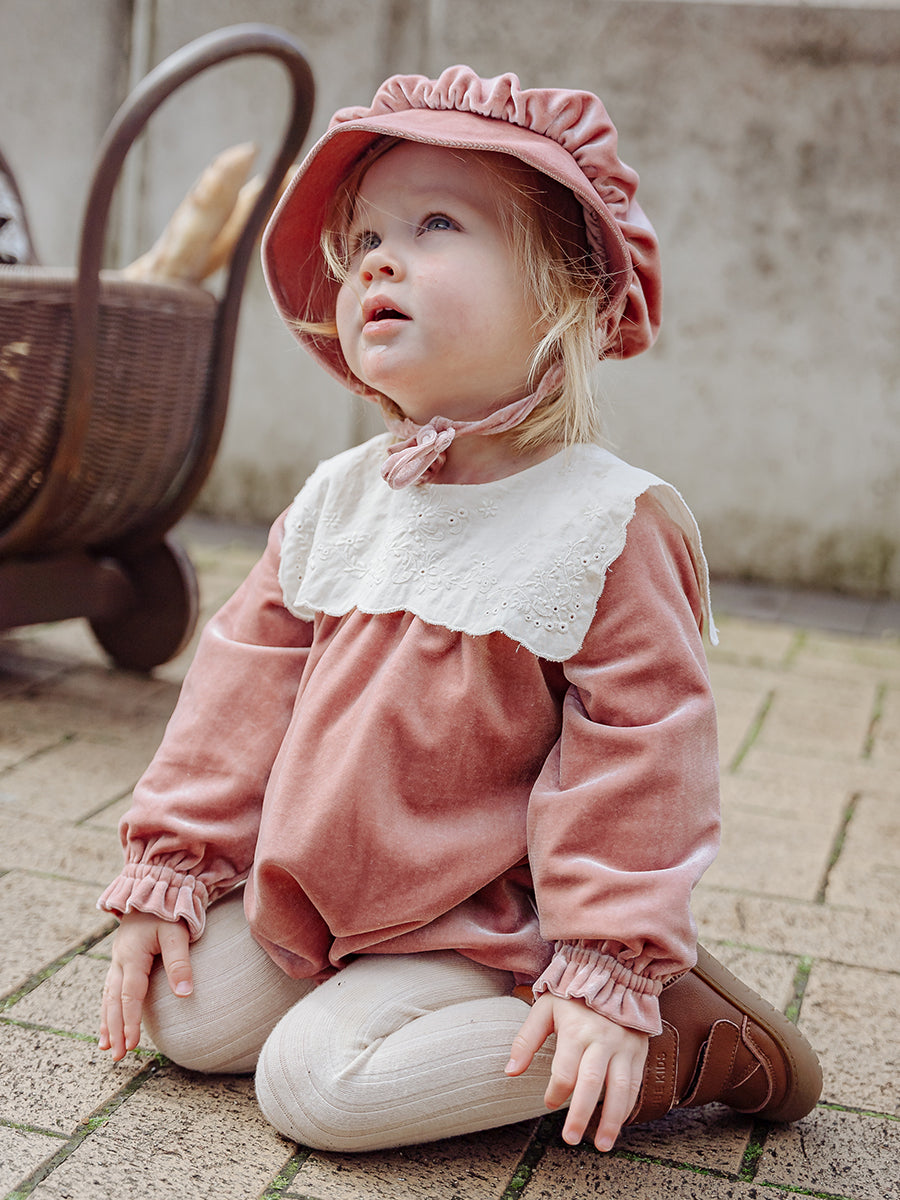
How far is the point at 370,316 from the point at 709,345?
2631 mm

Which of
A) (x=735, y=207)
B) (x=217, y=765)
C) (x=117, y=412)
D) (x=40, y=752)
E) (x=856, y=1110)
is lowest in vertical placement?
(x=40, y=752)

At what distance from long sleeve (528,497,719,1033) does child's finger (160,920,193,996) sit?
0.36 meters

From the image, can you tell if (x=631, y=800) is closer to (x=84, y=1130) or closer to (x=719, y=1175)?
(x=719, y=1175)

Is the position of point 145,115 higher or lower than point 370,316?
higher

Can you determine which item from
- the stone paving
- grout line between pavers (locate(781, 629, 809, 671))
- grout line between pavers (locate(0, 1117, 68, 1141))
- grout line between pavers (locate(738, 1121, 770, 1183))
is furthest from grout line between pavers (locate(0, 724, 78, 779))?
grout line between pavers (locate(781, 629, 809, 671))

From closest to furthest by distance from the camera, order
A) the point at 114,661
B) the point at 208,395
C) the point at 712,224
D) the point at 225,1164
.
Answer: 1. the point at 225,1164
2. the point at 208,395
3. the point at 114,661
4. the point at 712,224

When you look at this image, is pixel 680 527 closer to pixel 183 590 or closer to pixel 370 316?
pixel 370 316

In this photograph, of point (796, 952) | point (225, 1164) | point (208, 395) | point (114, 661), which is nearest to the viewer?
point (225, 1164)

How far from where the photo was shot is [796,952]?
5.38ft

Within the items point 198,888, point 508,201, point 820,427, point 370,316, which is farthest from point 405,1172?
point 820,427

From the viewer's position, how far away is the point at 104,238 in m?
2.09

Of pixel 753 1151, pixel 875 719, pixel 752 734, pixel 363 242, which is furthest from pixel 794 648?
pixel 363 242

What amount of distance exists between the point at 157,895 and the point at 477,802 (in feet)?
1.07

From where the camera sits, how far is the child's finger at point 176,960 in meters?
1.26
